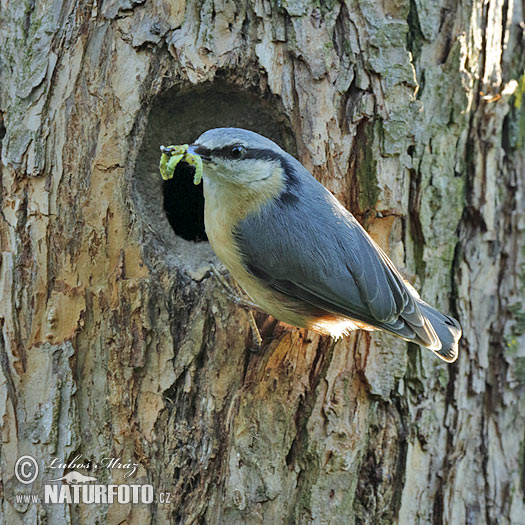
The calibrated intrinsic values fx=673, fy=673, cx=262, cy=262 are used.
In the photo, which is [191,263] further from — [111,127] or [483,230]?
[483,230]

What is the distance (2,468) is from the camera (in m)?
2.35

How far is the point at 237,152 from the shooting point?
2219 mm

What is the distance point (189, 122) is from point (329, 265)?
0.91m

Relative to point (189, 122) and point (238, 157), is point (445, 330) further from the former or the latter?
point (189, 122)

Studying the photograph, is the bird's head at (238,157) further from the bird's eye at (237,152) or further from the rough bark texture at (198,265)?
the rough bark texture at (198,265)

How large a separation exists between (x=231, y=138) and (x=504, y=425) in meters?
1.66

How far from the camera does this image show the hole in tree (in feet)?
8.23

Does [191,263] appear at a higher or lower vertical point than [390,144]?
lower

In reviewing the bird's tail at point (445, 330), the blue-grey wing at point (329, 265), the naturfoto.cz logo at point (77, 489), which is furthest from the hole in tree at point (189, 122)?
the naturfoto.cz logo at point (77, 489)

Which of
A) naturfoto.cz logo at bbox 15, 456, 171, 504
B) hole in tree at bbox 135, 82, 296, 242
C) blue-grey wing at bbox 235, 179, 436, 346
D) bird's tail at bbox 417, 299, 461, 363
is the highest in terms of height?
hole in tree at bbox 135, 82, 296, 242

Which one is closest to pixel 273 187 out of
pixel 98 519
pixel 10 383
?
pixel 10 383

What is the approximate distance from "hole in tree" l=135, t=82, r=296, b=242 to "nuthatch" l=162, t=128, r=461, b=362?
11.1 inches

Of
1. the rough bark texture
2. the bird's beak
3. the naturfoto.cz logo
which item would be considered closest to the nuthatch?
the bird's beak

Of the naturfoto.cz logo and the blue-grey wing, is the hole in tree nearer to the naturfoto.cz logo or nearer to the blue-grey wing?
the blue-grey wing
